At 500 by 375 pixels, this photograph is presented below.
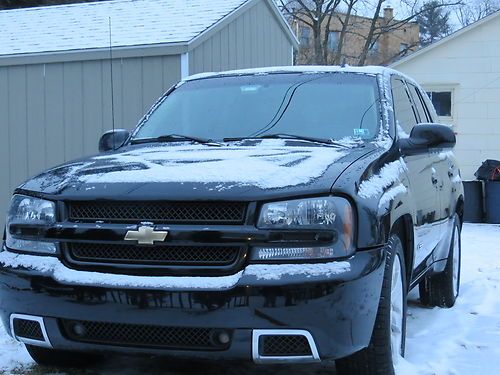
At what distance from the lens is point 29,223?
334 cm

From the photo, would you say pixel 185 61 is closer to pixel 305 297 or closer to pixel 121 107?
pixel 121 107

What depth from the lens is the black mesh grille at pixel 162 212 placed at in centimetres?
303

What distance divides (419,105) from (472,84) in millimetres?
8915

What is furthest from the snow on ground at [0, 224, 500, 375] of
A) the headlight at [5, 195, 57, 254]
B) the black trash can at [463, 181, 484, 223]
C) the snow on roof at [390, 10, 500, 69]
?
the snow on roof at [390, 10, 500, 69]

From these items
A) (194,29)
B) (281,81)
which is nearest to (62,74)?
(194,29)

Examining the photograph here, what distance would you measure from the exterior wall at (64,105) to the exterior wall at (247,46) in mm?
720

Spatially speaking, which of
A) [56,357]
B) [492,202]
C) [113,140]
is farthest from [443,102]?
[56,357]

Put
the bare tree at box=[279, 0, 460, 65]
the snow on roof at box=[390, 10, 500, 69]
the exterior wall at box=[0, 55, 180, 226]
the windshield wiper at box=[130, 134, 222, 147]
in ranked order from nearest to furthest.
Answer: the windshield wiper at box=[130, 134, 222, 147], the exterior wall at box=[0, 55, 180, 226], the snow on roof at box=[390, 10, 500, 69], the bare tree at box=[279, 0, 460, 65]

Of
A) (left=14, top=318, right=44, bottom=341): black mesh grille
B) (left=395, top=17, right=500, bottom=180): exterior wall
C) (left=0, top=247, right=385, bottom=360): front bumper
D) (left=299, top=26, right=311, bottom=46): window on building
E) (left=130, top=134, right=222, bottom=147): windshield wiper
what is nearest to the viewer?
(left=0, top=247, right=385, bottom=360): front bumper

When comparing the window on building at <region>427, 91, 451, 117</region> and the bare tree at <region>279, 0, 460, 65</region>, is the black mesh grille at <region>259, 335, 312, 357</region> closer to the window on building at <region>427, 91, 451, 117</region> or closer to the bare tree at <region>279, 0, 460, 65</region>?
the window on building at <region>427, 91, 451, 117</region>

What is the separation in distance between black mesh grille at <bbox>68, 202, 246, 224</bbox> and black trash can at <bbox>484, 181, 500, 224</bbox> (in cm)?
981

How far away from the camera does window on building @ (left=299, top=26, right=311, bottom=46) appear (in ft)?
132

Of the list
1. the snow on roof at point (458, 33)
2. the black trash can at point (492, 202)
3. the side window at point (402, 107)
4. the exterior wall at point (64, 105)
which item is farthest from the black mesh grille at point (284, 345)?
the snow on roof at point (458, 33)

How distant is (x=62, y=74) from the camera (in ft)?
31.3
